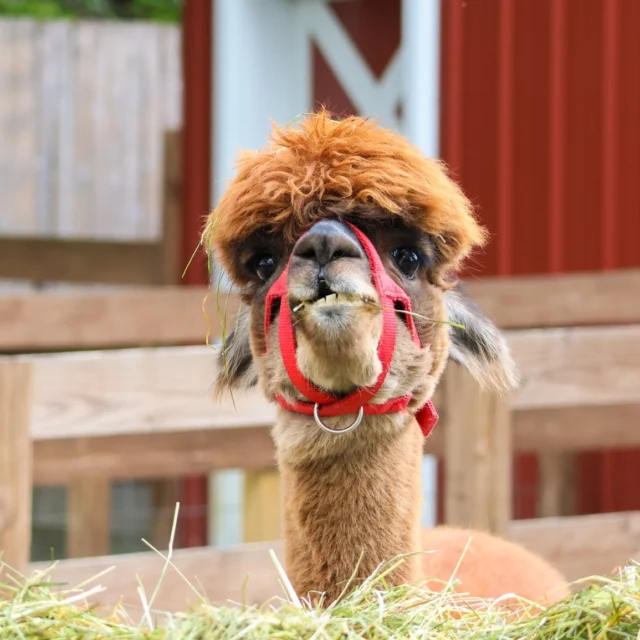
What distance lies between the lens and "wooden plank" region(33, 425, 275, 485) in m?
4.81

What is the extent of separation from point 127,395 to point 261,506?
1.50 metres

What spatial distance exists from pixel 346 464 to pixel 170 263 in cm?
574

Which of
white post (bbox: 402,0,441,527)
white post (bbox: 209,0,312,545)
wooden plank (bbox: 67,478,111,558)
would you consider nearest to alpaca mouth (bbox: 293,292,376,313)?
white post (bbox: 402,0,441,527)

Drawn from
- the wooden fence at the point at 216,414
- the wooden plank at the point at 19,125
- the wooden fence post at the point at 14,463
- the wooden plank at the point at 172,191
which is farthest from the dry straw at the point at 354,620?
the wooden plank at the point at 19,125

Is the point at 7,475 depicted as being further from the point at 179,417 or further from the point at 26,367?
the point at 179,417

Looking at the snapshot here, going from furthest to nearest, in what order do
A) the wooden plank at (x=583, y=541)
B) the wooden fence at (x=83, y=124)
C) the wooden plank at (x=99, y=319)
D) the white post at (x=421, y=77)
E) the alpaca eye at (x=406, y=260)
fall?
1. the wooden fence at (x=83, y=124)
2. the white post at (x=421, y=77)
3. the wooden plank at (x=99, y=319)
4. the wooden plank at (x=583, y=541)
5. the alpaca eye at (x=406, y=260)

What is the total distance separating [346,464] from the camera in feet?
8.36

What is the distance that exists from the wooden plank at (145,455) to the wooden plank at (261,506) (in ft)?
0.88

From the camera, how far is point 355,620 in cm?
213

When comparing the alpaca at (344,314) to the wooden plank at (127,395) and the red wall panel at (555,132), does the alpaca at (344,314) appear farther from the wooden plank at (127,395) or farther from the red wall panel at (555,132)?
the red wall panel at (555,132)

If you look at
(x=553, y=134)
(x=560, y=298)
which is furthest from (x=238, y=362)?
(x=553, y=134)


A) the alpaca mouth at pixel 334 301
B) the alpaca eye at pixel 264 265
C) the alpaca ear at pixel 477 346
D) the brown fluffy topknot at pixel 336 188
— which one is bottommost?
the alpaca ear at pixel 477 346

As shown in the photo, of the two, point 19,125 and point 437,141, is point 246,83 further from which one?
point 19,125

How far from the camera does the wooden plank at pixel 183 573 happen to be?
363cm
